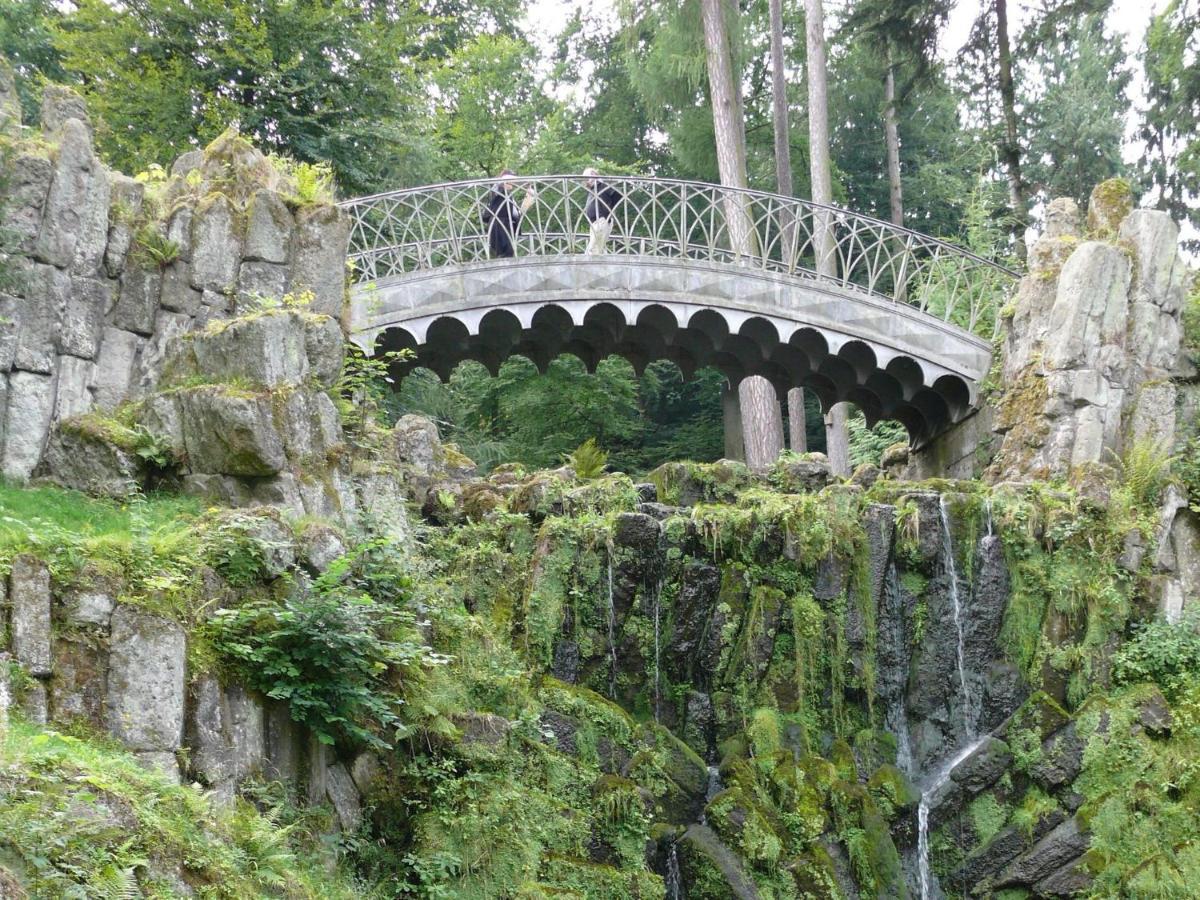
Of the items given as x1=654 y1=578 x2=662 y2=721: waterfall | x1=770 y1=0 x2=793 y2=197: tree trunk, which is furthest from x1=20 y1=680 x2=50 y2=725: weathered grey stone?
x1=770 y1=0 x2=793 y2=197: tree trunk

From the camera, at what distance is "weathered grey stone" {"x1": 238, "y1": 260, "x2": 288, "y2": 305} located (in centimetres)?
1212

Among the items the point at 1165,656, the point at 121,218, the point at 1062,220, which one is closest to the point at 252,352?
the point at 121,218

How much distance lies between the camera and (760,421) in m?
21.9

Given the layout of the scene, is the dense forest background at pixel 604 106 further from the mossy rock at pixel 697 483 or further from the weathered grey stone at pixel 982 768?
the weathered grey stone at pixel 982 768

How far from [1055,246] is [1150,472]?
3591mm

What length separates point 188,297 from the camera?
1204 centimetres

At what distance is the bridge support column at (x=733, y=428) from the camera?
936 inches

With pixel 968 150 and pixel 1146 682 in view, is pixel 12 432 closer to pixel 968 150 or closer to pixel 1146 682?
pixel 1146 682

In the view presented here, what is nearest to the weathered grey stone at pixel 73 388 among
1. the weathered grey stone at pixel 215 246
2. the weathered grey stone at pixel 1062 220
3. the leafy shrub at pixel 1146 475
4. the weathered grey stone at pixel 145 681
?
the weathered grey stone at pixel 215 246

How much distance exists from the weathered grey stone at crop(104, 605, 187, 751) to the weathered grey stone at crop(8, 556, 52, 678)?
393 mm

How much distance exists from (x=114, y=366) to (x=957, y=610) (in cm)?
842

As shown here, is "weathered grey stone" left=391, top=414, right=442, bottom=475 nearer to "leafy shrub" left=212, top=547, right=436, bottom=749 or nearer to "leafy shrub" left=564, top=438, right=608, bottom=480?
"leafy shrub" left=564, top=438, right=608, bottom=480

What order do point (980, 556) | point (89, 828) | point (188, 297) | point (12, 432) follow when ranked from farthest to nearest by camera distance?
point (980, 556), point (188, 297), point (12, 432), point (89, 828)

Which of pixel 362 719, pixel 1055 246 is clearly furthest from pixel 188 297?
pixel 1055 246
